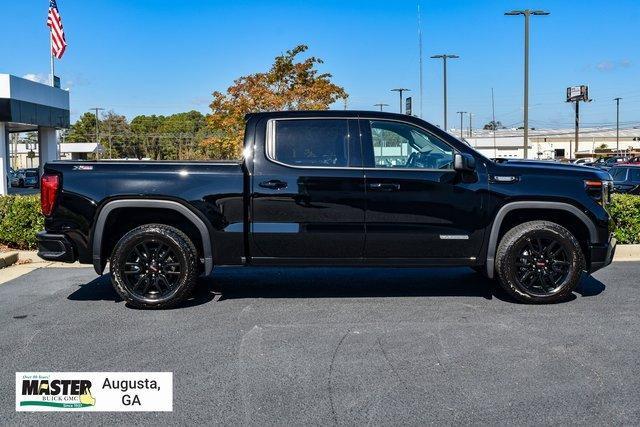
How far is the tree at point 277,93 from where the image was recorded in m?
24.2

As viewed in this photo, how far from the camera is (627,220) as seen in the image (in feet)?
31.3

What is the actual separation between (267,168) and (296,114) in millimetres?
653

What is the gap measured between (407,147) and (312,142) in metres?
0.94

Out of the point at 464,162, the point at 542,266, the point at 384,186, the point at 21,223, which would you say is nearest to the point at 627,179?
the point at 542,266

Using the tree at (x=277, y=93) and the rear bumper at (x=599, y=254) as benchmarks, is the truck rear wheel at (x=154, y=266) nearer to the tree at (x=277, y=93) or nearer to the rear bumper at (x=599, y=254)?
the rear bumper at (x=599, y=254)

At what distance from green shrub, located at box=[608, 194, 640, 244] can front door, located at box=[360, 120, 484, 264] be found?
452 cm

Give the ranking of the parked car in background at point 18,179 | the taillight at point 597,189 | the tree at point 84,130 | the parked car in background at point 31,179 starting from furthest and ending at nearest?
1. the tree at point 84,130
2. the parked car in background at point 18,179
3. the parked car in background at point 31,179
4. the taillight at point 597,189

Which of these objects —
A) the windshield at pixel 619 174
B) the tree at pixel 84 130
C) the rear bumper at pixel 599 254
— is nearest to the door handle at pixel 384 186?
the rear bumper at pixel 599 254

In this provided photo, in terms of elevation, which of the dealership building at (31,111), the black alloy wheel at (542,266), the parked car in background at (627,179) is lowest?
the black alloy wheel at (542,266)

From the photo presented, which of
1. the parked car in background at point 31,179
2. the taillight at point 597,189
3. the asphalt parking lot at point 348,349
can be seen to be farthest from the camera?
the parked car in background at point 31,179

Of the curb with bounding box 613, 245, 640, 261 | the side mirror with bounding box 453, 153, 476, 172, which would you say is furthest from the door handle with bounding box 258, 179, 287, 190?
the curb with bounding box 613, 245, 640, 261

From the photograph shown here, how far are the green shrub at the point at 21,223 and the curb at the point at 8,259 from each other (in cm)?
46

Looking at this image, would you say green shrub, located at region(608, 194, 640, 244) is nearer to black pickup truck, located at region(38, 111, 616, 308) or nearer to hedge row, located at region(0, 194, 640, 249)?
hedge row, located at region(0, 194, 640, 249)

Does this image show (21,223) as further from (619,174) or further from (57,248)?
(619,174)
